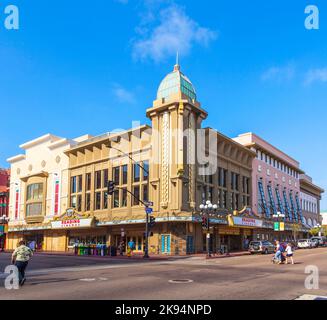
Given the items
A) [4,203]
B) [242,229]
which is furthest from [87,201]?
[4,203]

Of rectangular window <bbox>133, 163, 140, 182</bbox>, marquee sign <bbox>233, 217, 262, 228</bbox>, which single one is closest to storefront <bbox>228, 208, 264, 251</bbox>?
marquee sign <bbox>233, 217, 262, 228</bbox>

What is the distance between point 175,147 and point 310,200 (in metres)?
58.7

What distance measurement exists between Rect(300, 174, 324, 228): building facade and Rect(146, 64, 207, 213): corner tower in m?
47.8

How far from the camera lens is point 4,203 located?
73688 mm

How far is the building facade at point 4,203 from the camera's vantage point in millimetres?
67688

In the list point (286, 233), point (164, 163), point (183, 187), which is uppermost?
point (164, 163)

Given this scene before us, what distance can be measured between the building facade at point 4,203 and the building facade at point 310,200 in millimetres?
59967

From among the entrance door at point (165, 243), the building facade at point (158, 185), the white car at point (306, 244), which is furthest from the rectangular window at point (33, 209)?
the white car at point (306, 244)

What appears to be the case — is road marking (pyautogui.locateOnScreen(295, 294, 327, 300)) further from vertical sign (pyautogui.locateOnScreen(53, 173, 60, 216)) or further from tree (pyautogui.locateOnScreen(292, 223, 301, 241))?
tree (pyautogui.locateOnScreen(292, 223, 301, 241))

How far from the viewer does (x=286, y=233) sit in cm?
6981

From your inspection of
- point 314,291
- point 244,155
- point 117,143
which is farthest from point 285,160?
point 314,291

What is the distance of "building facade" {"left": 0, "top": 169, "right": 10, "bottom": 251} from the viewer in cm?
6769
